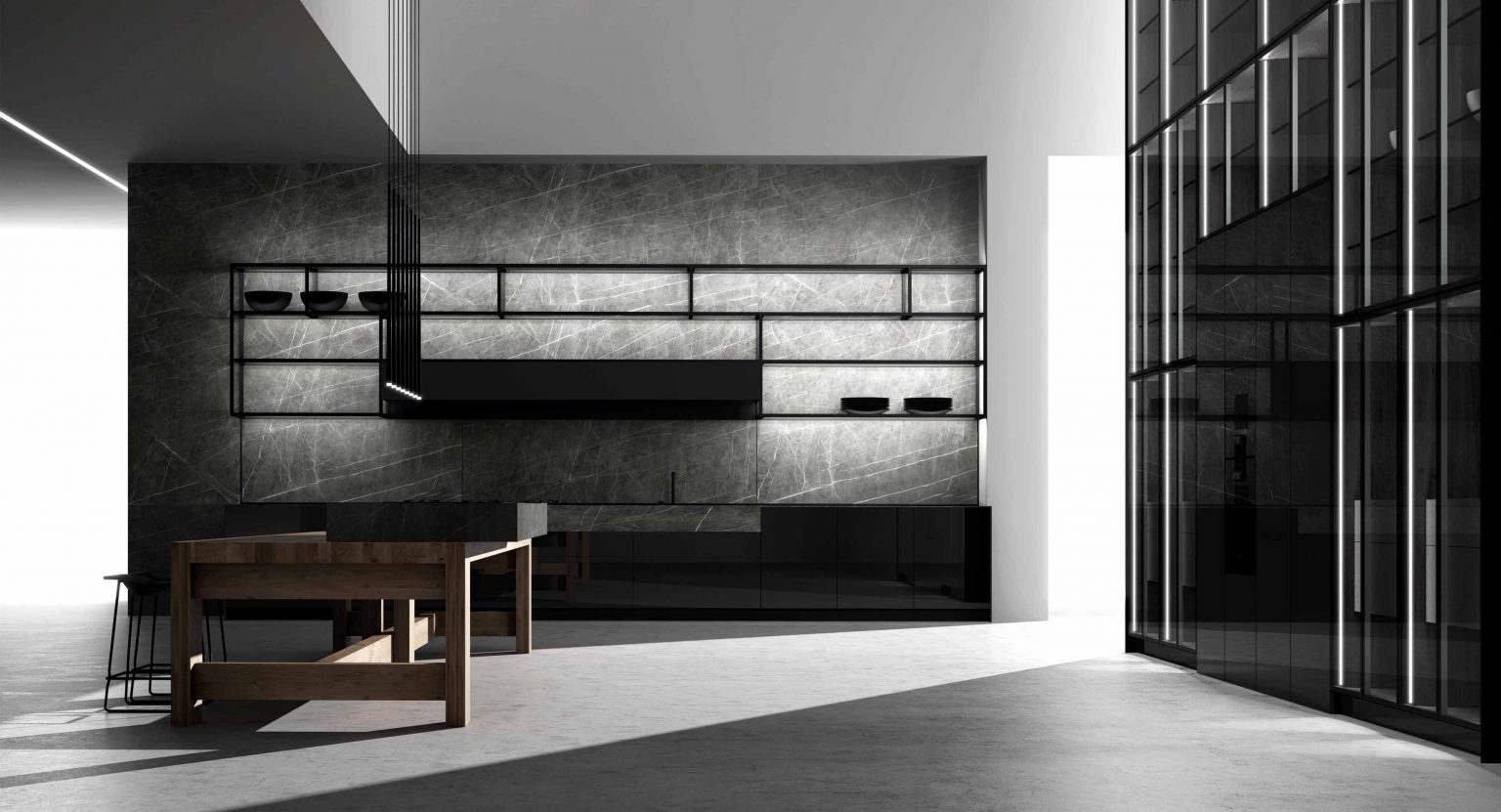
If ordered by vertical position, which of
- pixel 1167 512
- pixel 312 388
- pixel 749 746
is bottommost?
pixel 749 746

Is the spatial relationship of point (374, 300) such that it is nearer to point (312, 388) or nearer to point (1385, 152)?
point (312, 388)

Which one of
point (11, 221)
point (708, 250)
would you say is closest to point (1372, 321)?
point (708, 250)

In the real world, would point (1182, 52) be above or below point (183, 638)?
above

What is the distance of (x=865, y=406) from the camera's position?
8922mm

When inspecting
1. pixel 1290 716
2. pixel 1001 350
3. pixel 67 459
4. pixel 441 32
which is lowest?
pixel 1290 716

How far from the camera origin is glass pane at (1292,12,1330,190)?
5320mm

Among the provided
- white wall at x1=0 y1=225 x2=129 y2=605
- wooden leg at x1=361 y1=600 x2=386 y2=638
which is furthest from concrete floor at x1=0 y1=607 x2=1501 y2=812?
white wall at x1=0 y1=225 x2=129 y2=605

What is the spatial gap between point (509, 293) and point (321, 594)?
180 inches

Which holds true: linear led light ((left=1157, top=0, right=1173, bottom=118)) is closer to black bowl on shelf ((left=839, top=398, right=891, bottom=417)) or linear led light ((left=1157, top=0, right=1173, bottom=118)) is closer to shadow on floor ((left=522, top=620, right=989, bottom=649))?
black bowl on shelf ((left=839, top=398, right=891, bottom=417))

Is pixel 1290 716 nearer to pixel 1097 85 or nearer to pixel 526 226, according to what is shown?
pixel 1097 85

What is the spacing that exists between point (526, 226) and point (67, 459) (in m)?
5.33

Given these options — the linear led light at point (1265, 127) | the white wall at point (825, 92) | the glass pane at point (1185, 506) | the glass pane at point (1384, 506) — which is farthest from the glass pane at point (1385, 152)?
the white wall at point (825, 92)

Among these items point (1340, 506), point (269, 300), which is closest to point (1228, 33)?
point (1340, 506)

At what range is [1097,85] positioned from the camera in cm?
898
